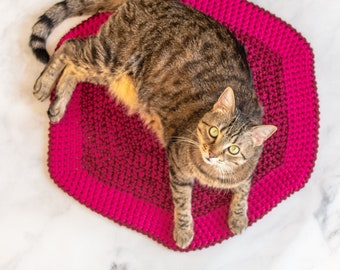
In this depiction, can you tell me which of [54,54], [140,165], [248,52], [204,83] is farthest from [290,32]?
[54,54]

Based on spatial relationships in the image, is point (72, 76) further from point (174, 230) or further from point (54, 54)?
point (174, 230)

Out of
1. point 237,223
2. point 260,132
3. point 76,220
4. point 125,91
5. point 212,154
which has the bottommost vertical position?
point 76,220

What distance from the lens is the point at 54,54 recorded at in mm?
1563

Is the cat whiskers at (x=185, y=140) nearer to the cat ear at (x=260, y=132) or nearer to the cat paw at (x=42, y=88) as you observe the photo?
the cat ear at (x=260, y=132)

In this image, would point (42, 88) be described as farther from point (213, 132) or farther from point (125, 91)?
point (213, 132)

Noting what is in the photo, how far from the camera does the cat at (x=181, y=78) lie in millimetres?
1374

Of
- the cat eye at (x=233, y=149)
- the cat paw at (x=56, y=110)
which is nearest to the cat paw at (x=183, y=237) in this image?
the cat eye at (x=233, y=149)

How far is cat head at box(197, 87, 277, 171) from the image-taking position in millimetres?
1230

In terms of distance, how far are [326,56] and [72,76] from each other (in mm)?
902

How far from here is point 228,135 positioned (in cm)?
125

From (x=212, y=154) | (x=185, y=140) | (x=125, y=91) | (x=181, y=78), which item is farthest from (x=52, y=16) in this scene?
(x=212, y=154)

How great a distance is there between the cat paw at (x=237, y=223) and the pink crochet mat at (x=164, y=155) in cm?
3

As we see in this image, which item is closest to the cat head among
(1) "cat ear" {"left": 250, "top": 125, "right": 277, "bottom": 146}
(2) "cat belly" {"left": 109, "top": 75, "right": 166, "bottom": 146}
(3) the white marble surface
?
(1) "cat ear" {"left": 250, "top": 125, "right": 277, "bottom": 146}

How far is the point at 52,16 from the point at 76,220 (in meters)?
0.69
